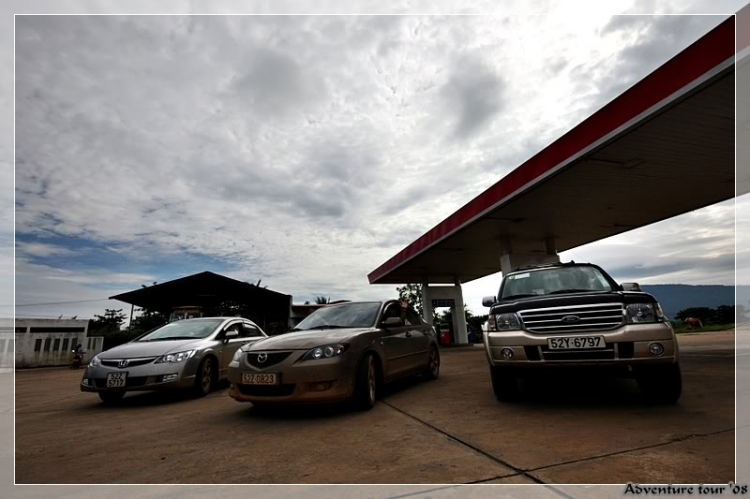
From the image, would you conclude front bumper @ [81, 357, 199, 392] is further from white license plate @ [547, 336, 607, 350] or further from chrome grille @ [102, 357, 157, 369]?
white license plate @ [547, 336, 607, 350]

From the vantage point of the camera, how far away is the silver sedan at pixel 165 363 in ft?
19.4

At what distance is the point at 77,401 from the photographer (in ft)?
23.1

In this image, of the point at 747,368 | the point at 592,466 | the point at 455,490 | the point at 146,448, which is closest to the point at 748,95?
the point at 747,368

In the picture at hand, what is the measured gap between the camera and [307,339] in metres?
4.82

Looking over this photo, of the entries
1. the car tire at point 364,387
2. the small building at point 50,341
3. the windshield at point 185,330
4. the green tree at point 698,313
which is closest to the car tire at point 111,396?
the windshield at point 185,330

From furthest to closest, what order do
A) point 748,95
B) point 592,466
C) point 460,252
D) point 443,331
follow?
point 443,331, point 460,252, point 748,95, point 592,466

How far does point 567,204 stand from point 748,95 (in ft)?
16.5

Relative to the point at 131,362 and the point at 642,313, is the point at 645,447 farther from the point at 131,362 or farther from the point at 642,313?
the point at 131,362

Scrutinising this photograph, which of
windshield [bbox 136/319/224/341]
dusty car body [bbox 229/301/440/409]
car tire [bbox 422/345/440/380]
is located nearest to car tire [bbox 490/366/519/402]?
dusty car body [bbox 229/301/440/409]

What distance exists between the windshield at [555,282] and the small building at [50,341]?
21292 millimetres

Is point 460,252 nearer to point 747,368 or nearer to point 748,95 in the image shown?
point 747,368

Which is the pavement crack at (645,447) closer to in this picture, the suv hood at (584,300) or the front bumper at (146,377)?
the suv hood at (584,300)

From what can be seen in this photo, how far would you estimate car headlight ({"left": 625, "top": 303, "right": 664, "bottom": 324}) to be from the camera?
401 cm

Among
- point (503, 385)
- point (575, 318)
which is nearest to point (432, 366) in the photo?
point (503, 385)
